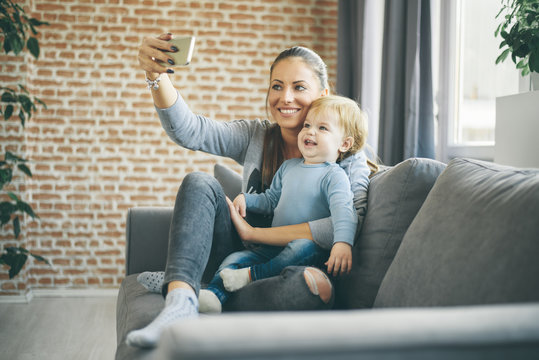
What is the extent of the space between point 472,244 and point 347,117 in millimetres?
886

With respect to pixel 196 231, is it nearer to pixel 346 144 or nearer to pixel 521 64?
pixel 346 144

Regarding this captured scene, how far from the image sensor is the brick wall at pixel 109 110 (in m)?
3.68

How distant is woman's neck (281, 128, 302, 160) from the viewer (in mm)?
1907

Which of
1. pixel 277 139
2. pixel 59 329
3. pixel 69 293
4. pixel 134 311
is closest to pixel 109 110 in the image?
pixel 69 293

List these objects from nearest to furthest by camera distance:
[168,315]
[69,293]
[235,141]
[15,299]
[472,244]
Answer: [472,244] → [168,315] → [235,141] → [15,299] → [69,293]

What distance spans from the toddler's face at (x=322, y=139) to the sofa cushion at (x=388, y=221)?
0.28m

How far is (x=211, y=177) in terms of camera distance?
149 centimetres

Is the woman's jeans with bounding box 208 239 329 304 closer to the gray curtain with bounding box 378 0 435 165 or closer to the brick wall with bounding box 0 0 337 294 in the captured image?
the gray curtain with bounding box 378 0 435 165

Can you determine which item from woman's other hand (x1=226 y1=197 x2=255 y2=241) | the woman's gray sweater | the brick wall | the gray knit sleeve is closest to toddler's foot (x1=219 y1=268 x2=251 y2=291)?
woman's other hand (x1=226 y1=197 x2=255 y2=241)

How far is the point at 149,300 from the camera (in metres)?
1.48

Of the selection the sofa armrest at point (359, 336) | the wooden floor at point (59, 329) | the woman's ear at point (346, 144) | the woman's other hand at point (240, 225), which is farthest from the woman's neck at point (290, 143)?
the wooden floor at point (59, 329)

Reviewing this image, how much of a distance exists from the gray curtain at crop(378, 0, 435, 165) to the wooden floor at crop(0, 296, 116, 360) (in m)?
1.90

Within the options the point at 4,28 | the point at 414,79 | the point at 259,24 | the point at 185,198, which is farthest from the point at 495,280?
the point at 259,24

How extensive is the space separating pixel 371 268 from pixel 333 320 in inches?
32.7
